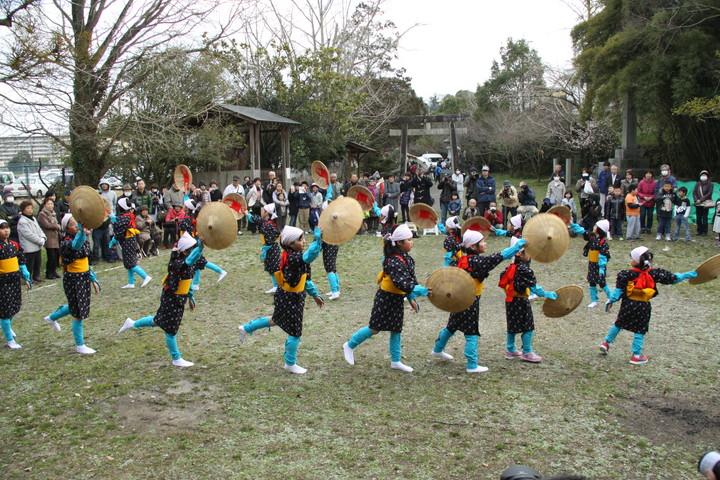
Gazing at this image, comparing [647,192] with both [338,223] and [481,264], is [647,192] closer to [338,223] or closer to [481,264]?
[481,264]

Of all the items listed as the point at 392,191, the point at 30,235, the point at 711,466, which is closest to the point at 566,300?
the point at 711,466

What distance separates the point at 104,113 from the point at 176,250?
1089 centimetres

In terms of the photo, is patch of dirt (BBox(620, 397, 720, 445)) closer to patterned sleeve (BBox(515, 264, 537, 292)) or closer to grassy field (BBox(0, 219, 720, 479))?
grassy field (BBox(0, 219, 720, 479))

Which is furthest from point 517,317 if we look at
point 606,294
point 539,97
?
point 539,97

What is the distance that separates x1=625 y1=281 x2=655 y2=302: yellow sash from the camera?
7449 mm

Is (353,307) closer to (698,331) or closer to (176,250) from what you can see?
(176,250)

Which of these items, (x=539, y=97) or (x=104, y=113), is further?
(x=539, y=97)

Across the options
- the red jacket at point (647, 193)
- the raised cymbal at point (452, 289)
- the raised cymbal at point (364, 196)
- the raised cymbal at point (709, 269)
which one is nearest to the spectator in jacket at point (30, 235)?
the raised cymbal at point (364, 196)

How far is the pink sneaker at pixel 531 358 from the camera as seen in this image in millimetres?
7598

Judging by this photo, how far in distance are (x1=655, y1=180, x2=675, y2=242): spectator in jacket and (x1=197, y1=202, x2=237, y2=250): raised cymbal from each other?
12.7 m

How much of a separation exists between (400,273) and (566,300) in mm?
2032

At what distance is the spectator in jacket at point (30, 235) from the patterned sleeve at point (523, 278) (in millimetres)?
9390

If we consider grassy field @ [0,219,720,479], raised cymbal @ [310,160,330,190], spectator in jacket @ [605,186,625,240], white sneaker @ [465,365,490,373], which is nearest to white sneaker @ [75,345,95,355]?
grassy field @ [0,219,720,479]

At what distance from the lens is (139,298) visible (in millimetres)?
11258
